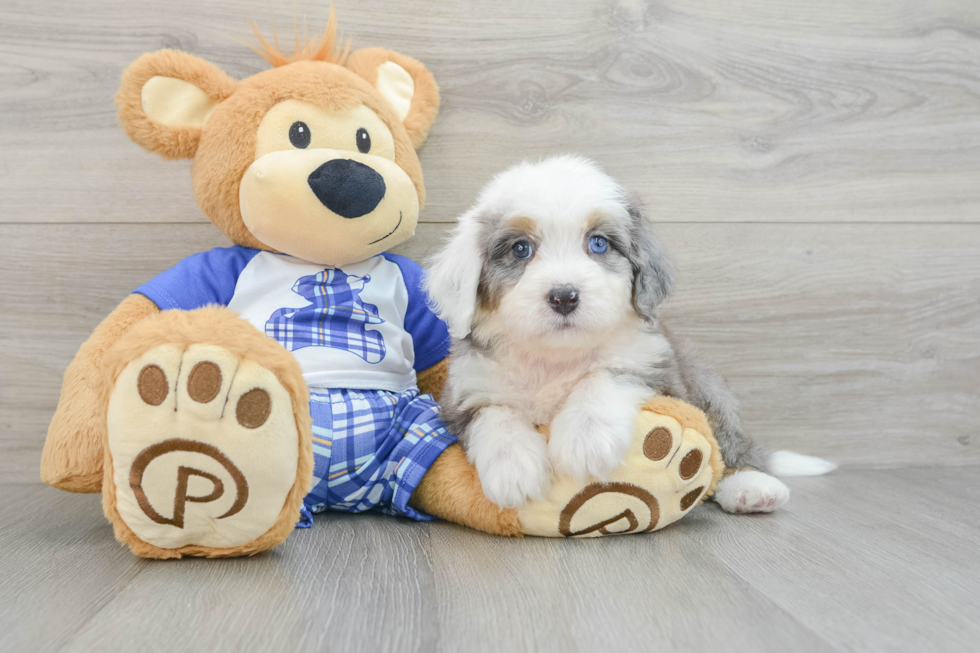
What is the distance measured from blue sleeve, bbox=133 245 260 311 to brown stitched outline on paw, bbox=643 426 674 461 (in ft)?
3.49

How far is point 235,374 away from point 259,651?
442 millimetres

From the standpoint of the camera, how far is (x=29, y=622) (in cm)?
109

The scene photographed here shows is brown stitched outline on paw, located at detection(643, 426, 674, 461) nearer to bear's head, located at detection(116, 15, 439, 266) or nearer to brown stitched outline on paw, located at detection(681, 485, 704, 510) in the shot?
brown stitched outline on paw, located at detection(681, 485, 704, 510)

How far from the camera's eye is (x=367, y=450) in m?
1.62

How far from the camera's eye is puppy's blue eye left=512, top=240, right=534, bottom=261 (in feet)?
4.98

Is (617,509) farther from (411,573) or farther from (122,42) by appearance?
(122,42)

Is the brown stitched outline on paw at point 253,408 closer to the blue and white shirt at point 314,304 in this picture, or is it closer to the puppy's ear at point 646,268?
the blue and white shirt at point 314,304

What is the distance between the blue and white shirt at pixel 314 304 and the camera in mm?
1676

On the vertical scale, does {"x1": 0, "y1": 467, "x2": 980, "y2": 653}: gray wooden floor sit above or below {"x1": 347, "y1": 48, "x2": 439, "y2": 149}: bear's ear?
below

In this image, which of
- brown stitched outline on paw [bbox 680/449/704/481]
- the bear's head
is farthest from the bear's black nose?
brown stitched outline on paw [bbox 680/449/704/481]

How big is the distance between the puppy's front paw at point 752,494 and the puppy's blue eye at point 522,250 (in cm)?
80

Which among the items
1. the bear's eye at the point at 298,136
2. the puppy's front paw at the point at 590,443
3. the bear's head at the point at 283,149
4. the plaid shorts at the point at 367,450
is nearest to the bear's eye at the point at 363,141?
the bear's head at the point at 283,149

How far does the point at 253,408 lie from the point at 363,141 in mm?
793

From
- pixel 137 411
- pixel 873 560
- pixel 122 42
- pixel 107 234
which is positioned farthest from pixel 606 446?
pixel 122 42
